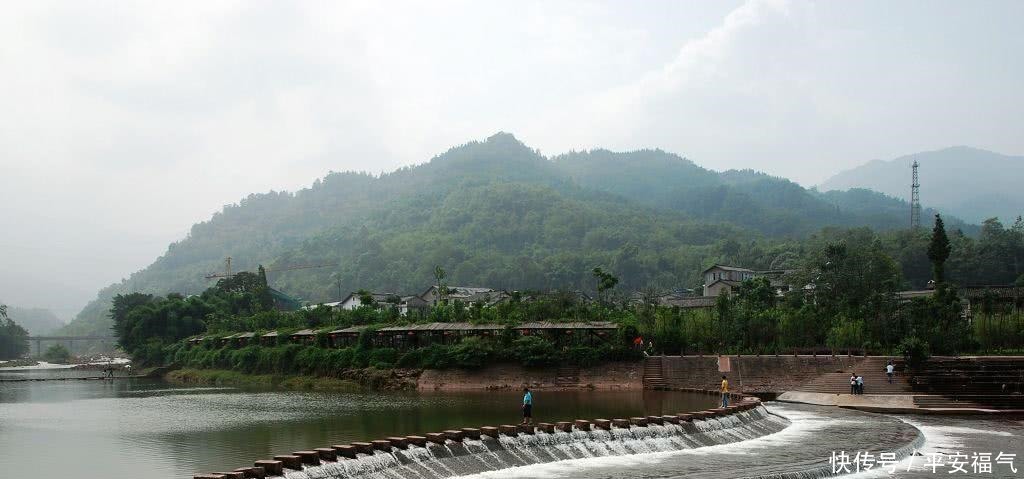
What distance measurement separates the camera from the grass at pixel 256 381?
54438 millimetres

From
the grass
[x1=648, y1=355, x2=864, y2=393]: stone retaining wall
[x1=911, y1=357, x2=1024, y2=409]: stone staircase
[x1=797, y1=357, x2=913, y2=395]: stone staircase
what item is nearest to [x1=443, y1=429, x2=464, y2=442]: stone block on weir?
[x1=911, y1=357, x2=1024, y2=409]: stone staircase

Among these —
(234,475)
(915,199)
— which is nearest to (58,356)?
(915,199)

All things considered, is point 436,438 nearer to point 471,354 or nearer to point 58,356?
point 471,354

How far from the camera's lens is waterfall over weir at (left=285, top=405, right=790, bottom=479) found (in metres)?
18.8

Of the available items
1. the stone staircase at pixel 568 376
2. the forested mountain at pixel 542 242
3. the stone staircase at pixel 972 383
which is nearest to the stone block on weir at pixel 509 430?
the stone staircase at pixel 972 383

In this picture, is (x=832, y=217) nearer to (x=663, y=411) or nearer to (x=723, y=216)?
(x=723, y=216)

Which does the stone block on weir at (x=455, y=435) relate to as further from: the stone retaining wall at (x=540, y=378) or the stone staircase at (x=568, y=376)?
the stone staircase at (x=568, y=376)

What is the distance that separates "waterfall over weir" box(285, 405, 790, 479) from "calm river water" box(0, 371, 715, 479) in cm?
521

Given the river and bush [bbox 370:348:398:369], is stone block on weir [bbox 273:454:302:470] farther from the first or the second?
bush [bbox 370:348:398:369]

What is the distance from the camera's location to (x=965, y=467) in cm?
2109

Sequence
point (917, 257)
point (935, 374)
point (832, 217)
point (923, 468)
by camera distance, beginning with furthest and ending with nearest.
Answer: point (832, 217) < point (917, 257) < point (935, 374) < point (923, 468)

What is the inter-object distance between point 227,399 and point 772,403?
92.2ft

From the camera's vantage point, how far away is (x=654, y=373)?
4972 cm

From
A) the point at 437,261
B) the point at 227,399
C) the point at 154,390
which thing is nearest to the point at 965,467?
the point at 227,399
